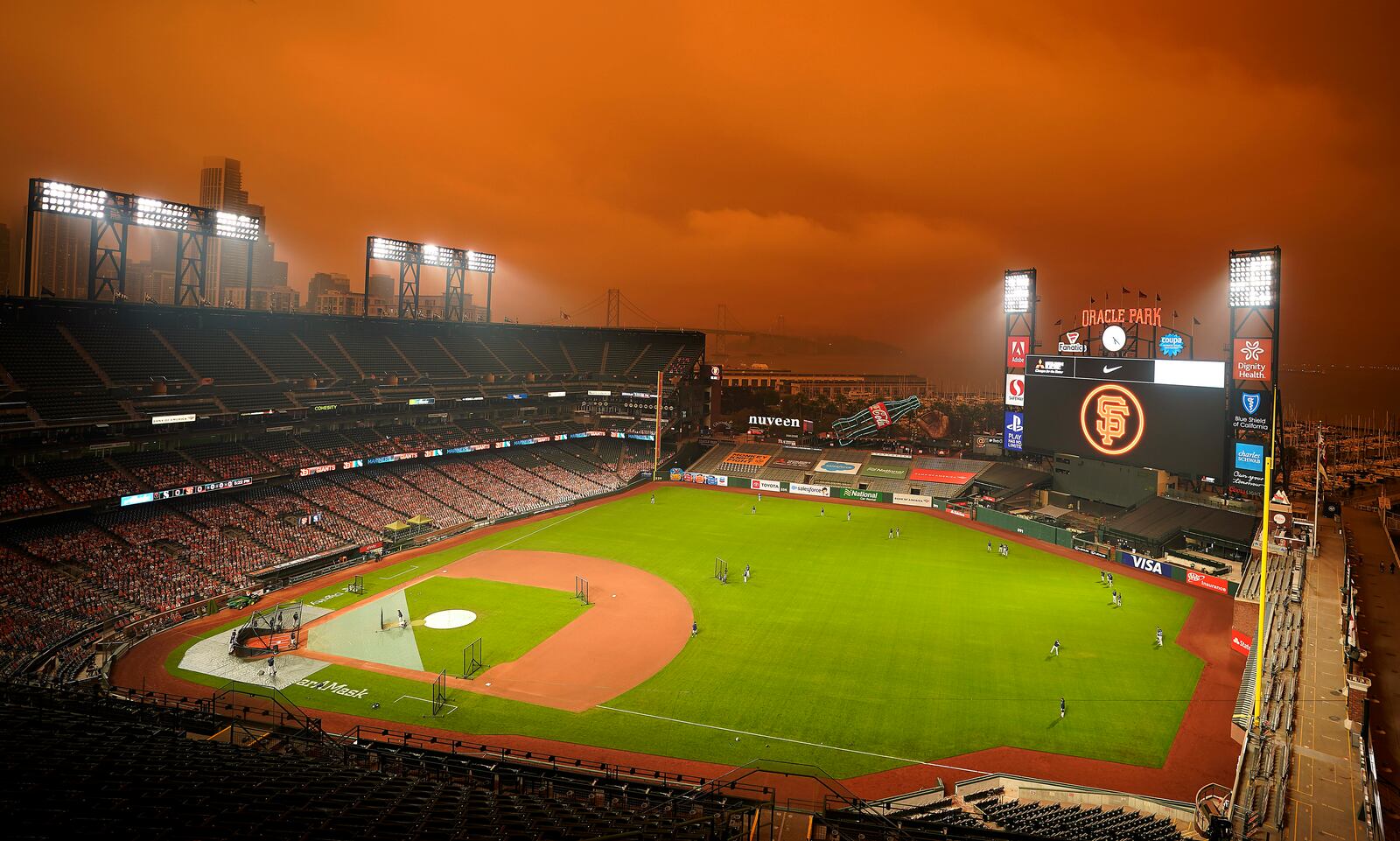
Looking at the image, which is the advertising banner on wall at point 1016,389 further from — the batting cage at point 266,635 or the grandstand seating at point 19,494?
the grandstand seating at point 19,494

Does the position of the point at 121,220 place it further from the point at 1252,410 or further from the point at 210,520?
the point at 1252,410

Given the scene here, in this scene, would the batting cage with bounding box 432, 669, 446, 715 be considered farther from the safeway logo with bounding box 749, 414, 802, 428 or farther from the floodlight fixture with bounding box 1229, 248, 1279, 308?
the safeway logo with bounding box 749, 414, 802, 428

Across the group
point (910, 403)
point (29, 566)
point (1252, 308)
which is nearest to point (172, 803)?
point (29, 566)

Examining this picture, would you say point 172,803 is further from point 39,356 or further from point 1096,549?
point 1096,549

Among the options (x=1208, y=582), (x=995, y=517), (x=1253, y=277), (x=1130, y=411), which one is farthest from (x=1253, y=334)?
(x=995, y=517)

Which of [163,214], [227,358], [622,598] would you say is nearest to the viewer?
[622,598]

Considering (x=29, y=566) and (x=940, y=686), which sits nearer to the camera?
(x=940, y=686)
